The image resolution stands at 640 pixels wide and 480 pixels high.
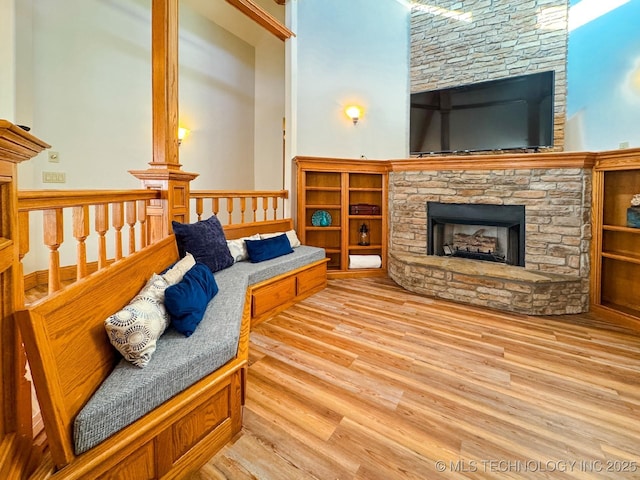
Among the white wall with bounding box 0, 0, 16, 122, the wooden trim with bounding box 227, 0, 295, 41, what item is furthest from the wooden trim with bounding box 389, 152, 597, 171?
the white wall with bounding box 0, 0, 16, 122

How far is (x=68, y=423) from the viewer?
3.30 ft

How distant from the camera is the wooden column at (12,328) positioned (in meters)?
0.93

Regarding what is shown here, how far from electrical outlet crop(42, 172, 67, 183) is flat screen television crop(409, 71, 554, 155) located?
4.13 m

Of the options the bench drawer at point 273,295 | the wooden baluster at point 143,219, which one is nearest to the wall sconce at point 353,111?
the bench drawer at point 273,295

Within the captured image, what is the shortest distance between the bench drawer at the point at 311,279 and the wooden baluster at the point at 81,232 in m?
2.10

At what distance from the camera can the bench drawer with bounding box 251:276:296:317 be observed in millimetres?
2883

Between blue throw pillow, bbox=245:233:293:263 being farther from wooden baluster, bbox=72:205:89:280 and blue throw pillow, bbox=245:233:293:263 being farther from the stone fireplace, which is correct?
wooden baluster, bbox=72:205:89:280

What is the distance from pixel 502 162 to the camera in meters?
3.51

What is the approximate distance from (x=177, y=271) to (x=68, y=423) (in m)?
1.11

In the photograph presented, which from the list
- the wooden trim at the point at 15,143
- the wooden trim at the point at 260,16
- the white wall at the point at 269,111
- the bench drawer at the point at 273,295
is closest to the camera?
the wooden trim at the point at 15,143

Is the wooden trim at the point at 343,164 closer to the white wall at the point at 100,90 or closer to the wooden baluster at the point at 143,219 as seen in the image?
the white wall at the point at 100,90

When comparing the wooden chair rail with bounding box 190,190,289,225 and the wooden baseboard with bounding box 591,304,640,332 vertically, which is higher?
the wooden chair rail with bounding box 190,190,289,225

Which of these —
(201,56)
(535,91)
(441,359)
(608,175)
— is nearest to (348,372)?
(441,359)

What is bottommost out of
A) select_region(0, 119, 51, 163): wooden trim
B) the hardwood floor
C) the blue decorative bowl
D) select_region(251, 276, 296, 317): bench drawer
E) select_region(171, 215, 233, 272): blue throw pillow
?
the hardwood floor
